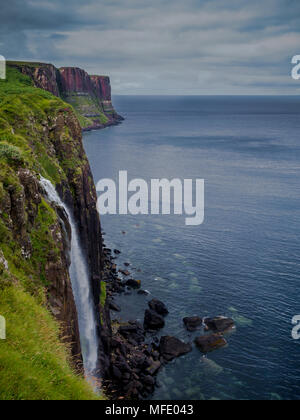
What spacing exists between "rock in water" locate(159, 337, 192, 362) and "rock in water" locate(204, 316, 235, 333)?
→ 4741mm

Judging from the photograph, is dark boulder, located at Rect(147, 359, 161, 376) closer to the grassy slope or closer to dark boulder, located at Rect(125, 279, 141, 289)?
dark boulder, located at Rect(125, 279, 141, 289)

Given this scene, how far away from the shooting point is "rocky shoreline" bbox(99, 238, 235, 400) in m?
38.6

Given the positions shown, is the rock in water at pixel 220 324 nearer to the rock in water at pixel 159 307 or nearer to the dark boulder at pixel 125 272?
the rock in water at pixel 159 307

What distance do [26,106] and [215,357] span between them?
1485 inches

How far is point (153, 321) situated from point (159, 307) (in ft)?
10.9

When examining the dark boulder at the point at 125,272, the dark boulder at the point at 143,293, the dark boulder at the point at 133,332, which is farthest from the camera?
the dark boulder at the point at 125,272

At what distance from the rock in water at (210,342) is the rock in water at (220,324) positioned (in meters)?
1.73

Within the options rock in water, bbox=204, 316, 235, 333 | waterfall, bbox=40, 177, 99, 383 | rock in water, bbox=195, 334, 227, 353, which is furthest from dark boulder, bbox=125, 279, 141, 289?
waterfall, bbox=40, 177, 99, 383

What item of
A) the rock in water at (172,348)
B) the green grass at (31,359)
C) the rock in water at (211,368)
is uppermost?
the green grass at (31,359)

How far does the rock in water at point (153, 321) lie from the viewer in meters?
50.1

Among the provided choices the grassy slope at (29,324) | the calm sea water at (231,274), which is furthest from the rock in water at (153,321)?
the grassy slope at (29,324)

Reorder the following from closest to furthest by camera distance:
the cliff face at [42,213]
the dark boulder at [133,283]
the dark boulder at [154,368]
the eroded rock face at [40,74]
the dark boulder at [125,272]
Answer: the cliff face at [42,213] → the dark boulder at [154,368] → the dark boulder at [133,283] → the dark boulder at [125,272] → the eroded rock face at [40,74]

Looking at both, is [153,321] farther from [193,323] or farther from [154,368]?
[154,368]

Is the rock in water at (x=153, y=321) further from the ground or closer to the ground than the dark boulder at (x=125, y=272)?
closer to the ground
